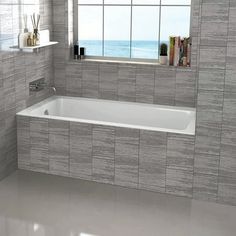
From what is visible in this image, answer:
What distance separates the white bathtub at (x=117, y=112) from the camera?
4482 millimetres

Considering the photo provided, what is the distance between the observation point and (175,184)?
12.5 ft

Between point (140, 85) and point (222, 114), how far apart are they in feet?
4.37

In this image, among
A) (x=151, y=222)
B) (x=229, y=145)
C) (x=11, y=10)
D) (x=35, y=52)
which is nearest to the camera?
(x=151, y=222)

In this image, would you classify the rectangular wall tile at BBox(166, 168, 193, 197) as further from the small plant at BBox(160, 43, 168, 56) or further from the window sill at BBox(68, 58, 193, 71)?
the small plant at BBox(160, 43, 168, 56)

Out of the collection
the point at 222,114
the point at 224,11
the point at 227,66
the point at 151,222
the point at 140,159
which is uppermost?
the point at 224,11

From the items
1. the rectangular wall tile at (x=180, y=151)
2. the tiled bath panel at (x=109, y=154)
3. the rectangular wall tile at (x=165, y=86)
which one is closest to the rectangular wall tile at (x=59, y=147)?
the tiled bath panel at (x=109, y=154)

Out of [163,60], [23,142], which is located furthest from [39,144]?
[163,60]

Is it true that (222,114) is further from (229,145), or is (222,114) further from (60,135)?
(60,135)

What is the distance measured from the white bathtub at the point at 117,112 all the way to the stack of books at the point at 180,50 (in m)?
0.47

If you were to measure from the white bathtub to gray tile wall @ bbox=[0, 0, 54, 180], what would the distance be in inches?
6.0

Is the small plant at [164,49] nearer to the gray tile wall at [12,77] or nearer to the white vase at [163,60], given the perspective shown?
the white vase at [163,60]

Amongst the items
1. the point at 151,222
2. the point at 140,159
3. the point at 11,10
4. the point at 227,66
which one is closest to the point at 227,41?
the point at 227,66

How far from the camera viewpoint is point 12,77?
163 inches

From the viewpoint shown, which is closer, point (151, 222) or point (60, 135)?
point (151, 222)
